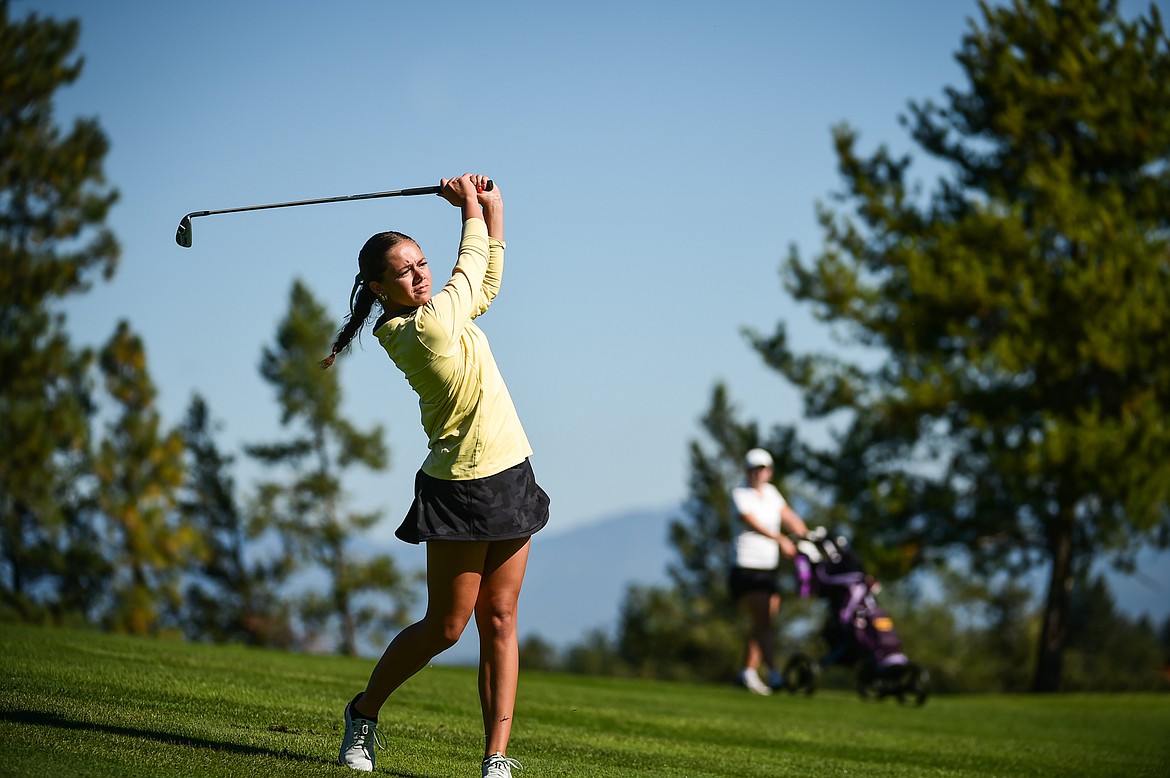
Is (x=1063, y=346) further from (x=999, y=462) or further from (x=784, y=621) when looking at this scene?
(x=784, y=621)

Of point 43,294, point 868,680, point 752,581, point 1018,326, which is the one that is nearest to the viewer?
point 752,581

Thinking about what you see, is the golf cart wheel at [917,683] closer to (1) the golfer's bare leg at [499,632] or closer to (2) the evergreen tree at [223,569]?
(1) the golfer's bare leg at [499,632]

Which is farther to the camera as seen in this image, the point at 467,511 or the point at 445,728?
the point at 445,728

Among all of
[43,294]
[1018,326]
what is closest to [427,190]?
[1018,326]

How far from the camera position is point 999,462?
68.9 ft

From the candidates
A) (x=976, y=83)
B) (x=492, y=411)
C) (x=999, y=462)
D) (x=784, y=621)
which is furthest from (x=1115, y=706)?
(x=784, y=621)

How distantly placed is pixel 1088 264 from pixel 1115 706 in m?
8.95

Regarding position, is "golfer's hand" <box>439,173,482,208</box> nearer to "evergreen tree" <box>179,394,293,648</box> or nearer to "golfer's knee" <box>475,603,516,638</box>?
"golfer's knee" <box>475,603,516,638</box>

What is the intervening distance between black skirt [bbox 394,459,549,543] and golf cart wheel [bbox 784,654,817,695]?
28.0ft

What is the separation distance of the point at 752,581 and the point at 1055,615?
40.3ft

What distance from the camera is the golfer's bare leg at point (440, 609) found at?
15.0ft

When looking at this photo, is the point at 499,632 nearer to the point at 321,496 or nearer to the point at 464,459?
the point at 464,459

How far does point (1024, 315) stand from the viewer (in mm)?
21094

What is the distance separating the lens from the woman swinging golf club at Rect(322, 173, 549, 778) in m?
4.52
